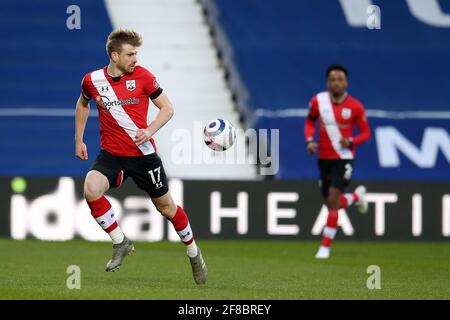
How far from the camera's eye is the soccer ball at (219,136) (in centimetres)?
962

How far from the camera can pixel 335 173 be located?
522 inches

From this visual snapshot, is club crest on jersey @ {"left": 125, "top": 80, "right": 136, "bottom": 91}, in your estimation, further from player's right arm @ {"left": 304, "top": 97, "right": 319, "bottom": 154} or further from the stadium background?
player's right arm @ {"left": 304, "top": 97, "right": 319, "bottom": 154}

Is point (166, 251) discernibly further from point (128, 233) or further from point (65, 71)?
point (65, 71)

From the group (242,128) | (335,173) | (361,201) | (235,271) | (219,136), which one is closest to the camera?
(219,136)

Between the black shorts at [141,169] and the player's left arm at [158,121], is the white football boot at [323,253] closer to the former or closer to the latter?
Answer: the black shorts at [141,169]

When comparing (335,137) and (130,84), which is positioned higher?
(335,137)

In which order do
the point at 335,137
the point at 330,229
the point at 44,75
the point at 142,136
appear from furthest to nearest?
the point at 44,75, the point at 335,137, the point at 330,229, the point at 142,136

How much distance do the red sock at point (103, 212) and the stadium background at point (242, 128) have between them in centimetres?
155

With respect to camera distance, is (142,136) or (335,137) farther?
(335,137)

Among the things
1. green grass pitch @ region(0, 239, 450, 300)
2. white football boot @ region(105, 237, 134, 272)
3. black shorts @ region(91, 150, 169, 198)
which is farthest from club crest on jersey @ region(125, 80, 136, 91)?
green grass pitch @ region(0, 239, 450, 300)

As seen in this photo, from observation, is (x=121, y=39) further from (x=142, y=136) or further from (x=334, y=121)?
(x=334, y=121)

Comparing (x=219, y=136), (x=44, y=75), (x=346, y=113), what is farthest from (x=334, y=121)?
(x=44, y=75)

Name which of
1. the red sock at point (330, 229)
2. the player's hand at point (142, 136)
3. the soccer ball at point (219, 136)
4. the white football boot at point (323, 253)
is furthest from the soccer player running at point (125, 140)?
the red sock at point (330, 229)

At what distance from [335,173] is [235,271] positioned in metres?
2.85
